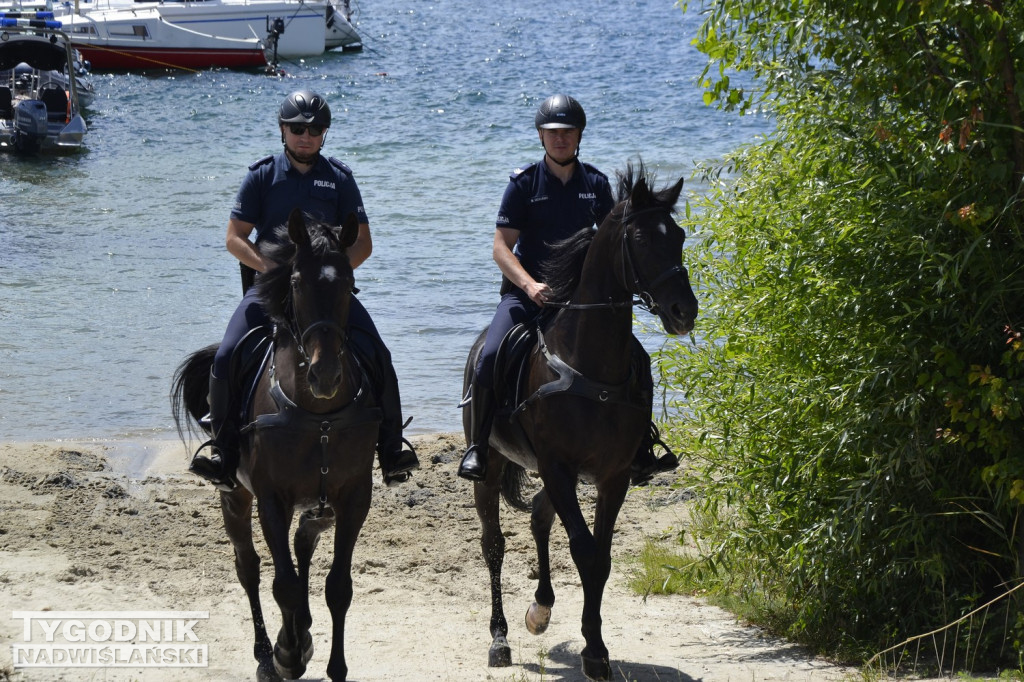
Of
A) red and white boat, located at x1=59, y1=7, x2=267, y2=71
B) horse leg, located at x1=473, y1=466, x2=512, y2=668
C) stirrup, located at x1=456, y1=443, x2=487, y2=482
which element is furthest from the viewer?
red and white boat, located at x1=59, y1=7, x2=267, y2=71

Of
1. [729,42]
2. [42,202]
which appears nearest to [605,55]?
[42,202]

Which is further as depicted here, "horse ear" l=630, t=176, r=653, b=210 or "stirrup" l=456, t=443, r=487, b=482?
"stirrup" l=456, t=443, r=487, b=482

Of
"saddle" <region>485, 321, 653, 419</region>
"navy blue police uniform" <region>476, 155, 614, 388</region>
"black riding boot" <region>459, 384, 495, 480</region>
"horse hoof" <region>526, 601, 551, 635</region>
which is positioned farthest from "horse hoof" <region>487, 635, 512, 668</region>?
"navy blue police uniform" <region>476, 155, 614, 388</region>

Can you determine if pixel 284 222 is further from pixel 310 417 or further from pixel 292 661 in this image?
pixel 292 661

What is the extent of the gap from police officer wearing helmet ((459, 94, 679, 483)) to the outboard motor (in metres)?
25.8

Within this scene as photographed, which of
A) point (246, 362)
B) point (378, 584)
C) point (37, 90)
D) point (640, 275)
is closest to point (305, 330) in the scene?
point (246, 362)

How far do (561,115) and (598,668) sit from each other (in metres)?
3.35

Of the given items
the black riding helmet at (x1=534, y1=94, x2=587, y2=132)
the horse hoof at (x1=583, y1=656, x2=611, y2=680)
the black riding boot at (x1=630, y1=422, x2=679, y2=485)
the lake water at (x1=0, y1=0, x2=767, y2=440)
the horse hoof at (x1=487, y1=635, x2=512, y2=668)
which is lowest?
the lake water at (x1=0, y1=0, x2=767, y2=440)

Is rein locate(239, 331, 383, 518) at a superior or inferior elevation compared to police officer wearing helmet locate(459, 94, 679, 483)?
inferior

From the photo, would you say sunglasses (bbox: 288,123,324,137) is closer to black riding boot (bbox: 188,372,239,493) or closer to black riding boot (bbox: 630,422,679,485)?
black riding boot (bbox: 188,372,239,493)

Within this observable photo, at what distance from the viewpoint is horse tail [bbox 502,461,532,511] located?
27.3 ft

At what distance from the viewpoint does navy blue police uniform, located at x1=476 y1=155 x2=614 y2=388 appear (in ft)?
25.2

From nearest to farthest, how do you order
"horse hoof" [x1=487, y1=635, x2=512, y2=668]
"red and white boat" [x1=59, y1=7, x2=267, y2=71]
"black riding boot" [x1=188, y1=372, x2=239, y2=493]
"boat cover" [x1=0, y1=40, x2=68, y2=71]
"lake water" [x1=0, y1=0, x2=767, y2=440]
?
1. "black riding boot" [x1=188, y1=372, x2=239, y2=493]
2. "horse hoof" [x1=487, y1=635, x2=512, y2=668]
3. "lake water" [x1=0, y1=0, x2=767, y2=440]
4. "boat cover" [x1=0, y1=40, x2=68, y2=71]
5. "red and white boat" [x1=59, y1=7, x2=267, y2=71]

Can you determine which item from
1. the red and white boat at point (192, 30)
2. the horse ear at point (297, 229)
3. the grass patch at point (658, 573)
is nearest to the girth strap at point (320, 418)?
the horse ear at point (297, 229)
